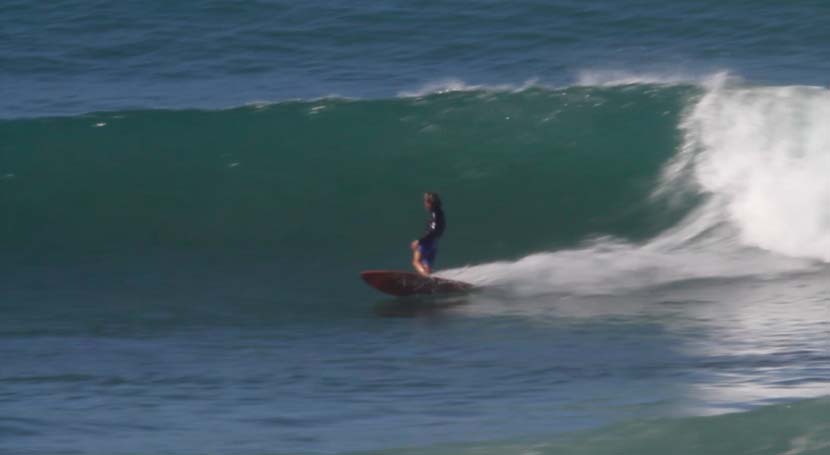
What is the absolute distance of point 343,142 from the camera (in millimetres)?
18406

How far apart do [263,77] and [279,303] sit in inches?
304

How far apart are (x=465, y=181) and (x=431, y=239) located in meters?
3.54

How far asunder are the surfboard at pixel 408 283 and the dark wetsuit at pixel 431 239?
0.34m

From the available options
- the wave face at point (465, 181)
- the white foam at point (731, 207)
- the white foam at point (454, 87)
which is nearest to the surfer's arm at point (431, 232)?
the white foam at point (731, 207)

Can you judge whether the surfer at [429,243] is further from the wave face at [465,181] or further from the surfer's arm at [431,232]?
the wave face at [465,181]

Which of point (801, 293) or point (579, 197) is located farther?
point (579, 197)

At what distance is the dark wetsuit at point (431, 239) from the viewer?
13984 mm

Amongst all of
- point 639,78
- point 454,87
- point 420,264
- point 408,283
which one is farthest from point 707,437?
point 639,78

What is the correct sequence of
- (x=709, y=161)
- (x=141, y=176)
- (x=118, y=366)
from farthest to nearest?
(x=141, y=176) < (x=709, y=161) < (x=118, y=366)

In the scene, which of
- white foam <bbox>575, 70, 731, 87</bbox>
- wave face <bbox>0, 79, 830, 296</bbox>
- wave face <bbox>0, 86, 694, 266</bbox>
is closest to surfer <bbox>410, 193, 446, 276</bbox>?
wave face <bbox>0, 79, 830, 296</bbox>

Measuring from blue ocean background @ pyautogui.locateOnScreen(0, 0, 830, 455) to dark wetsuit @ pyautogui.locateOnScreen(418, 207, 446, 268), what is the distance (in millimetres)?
692

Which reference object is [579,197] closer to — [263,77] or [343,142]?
[343,142]

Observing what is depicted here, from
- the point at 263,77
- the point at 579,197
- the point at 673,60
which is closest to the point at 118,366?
the point at 579,197

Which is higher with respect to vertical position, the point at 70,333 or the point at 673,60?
the point at 673,60
